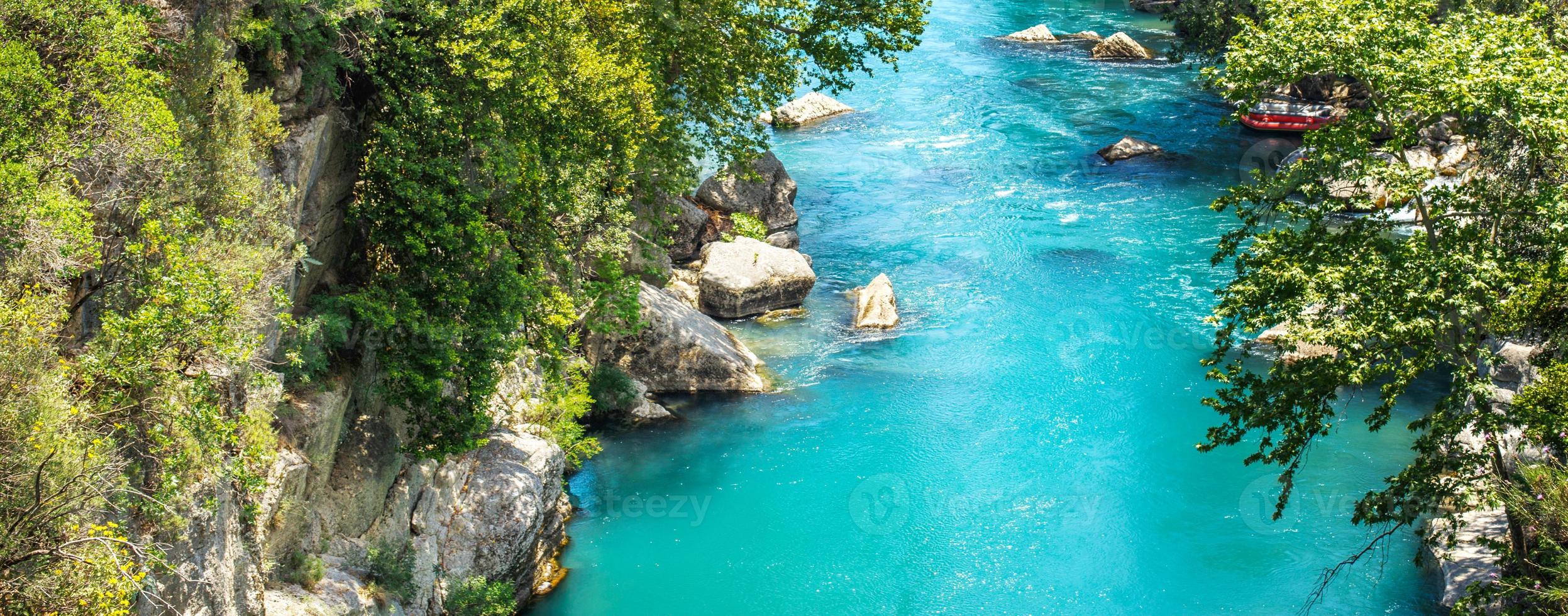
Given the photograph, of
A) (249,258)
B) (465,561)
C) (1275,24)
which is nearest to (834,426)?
(465,561)

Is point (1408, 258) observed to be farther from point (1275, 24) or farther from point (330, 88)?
point (330, 88)

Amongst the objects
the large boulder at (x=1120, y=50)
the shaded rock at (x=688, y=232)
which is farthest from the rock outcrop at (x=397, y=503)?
the large boulder at (x=1120, y=50)

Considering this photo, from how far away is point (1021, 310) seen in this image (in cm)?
3058

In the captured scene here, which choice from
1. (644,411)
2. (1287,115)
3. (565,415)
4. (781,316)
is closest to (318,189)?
(565,415)

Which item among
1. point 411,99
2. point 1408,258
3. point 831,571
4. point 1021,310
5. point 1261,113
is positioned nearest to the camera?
point 1408,258

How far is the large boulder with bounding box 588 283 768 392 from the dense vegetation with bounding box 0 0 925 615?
94.2 inches

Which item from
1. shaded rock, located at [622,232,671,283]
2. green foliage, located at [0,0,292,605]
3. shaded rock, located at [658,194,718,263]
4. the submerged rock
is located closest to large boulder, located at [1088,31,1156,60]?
shaded rock, located at [658,194,718,263]

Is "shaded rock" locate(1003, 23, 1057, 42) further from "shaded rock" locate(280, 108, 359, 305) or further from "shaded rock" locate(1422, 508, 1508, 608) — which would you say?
"shaded rock" locate(280, 108, 359, 305)

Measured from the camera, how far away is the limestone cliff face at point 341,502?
1261cm

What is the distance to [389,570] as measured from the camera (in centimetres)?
1678

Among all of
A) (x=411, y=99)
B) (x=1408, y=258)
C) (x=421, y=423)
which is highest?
(x=411, y=99)

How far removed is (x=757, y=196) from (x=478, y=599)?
1963 centimetres

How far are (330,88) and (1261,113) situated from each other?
39168 millimetres

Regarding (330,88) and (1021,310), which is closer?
(330,88)
